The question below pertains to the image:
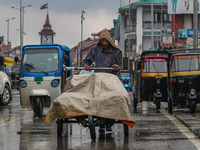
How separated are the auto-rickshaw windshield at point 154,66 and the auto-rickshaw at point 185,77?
2.71 m

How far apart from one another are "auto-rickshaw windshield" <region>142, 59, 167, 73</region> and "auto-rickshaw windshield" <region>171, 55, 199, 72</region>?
9.55ft

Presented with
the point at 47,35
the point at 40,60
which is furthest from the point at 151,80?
the point at 47,35

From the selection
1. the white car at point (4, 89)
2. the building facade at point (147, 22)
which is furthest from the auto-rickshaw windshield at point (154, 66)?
the building facade at point (147, 22)

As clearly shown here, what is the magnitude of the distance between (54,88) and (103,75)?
20.9ft

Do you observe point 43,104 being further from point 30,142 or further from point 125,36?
point 125,36

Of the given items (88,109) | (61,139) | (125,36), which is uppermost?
(125,36)

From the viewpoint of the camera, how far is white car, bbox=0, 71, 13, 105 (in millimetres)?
22188

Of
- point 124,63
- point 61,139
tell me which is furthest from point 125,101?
point 124,63

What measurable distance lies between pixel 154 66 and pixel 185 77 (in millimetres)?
3656

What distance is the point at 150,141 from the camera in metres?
9.17

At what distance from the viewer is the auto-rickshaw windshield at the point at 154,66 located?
2025cm

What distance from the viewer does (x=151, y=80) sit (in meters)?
20.0

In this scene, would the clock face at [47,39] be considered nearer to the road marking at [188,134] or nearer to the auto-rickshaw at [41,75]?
the auto-rickshaw at [41,75]

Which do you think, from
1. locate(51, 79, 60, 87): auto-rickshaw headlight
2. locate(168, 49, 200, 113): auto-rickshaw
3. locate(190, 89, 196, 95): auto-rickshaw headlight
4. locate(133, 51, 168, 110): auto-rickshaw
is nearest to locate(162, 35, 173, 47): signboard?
locate(133, 51, 168, 110): auto-rickshaw
